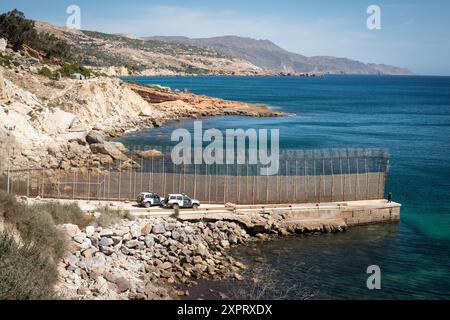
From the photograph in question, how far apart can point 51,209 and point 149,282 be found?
707cm

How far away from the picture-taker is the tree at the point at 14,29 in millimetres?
80438

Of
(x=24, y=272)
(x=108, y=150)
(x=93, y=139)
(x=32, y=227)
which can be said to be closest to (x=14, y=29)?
(x=93, y=139)

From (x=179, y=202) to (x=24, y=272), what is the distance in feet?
57.4

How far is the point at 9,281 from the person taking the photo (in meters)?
13.2

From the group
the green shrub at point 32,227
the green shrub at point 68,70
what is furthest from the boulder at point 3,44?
the green shrub at point 32,227

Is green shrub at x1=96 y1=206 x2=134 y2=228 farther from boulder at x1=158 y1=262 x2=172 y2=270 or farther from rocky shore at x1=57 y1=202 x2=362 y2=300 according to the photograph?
boulder at x1=158 y1=262 x2=172 y2=270

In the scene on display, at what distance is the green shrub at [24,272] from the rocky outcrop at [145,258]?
113 centimetres

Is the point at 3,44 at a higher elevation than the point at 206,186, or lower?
higher

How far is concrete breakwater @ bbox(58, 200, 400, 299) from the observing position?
2088cm

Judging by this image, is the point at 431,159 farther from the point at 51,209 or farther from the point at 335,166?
the point at 51,209

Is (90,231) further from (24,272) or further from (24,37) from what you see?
(24,37)

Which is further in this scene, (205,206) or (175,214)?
(205,206)

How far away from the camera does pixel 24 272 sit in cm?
1416
